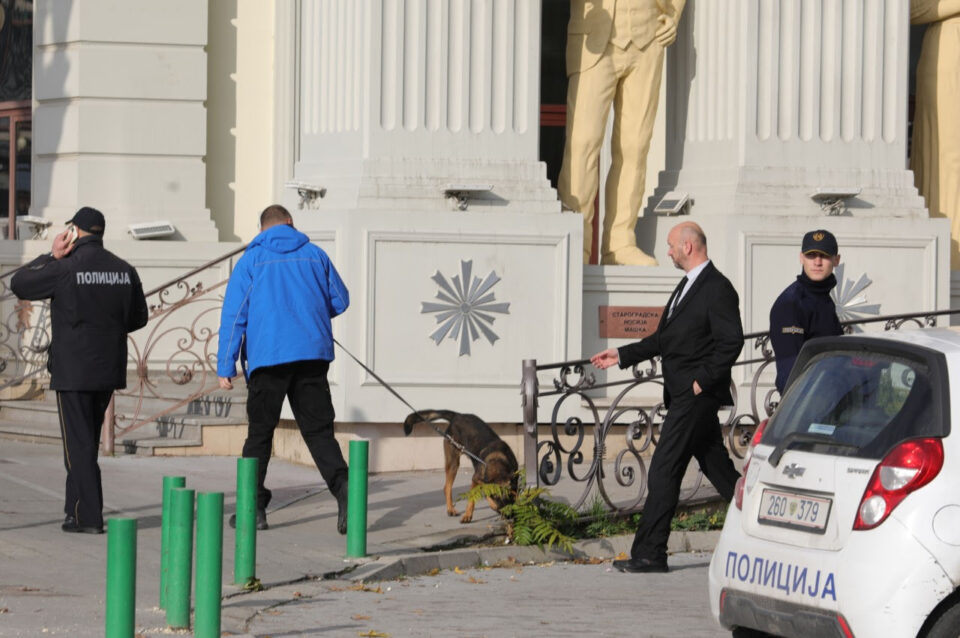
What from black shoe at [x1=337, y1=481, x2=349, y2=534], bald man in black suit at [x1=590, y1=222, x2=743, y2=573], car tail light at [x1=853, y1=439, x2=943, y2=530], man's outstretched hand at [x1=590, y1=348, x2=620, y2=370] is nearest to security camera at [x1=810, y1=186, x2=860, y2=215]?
bald man in black suit at [x1=590, y1=222, x2=743, y2=573]

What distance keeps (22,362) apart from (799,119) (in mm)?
7293

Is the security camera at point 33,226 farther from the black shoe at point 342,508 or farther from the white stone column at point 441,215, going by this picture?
the black shoe at point 342,508

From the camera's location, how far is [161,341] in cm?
1655

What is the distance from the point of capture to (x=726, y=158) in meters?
14.6

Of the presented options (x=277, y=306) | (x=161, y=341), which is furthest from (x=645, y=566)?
(x=161, y=341)

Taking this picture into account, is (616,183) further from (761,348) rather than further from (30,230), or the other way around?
(30,230)

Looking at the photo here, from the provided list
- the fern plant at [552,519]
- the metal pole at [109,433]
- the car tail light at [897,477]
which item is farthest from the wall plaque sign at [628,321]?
the car tail light at [897,477]

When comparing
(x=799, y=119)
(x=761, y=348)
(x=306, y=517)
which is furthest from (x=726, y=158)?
(x=306, y=517)

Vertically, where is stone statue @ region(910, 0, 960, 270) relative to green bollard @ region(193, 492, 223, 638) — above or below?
above

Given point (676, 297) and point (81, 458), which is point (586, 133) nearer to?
point (676, 297)

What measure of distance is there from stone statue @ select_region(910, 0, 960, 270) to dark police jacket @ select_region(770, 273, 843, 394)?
266 inches

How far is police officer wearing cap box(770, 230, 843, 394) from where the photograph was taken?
9.34 meters

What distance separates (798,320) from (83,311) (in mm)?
3965

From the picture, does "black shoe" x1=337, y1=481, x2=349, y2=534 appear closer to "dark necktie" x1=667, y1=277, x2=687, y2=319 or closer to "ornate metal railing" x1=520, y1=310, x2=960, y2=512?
"ornate metal railing" x1=520, y1=310, x2=960, y2=512
